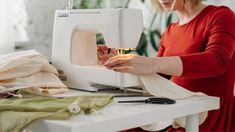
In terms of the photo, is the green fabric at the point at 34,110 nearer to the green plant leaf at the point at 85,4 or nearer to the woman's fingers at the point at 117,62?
the woman's fingers at the point at 117,62

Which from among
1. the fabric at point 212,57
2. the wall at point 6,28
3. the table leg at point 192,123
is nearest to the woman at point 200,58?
the fabric at point 212,57

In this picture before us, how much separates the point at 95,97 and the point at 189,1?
0.58 meters

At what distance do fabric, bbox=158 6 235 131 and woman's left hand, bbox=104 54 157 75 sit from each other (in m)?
0.10

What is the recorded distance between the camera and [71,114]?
0.76 m

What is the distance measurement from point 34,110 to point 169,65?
1.32 ft

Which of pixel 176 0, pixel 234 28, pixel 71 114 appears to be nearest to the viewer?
pixel 71 114

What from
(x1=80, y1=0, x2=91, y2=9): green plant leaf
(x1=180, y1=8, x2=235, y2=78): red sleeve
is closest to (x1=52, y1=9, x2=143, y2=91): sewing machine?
(x1=180, y1=8, x2=235, y2=78): red sleeve

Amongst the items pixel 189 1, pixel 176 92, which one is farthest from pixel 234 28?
pixel 176 92

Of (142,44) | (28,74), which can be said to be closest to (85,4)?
(142,44)

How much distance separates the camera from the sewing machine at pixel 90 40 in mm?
1070

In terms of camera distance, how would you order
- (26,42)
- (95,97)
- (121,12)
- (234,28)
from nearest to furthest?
(95,97), (121,12), (234,28), (26,42)

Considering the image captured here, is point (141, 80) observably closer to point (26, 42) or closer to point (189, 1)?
point (189, 1)

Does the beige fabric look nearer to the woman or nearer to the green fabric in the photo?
the woman

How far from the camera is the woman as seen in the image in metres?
1.02
